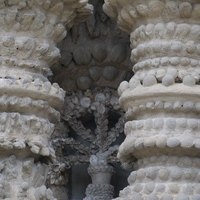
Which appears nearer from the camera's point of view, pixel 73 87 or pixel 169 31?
pixel 169 31

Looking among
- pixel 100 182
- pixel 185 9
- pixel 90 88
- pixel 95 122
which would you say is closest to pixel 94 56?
pixel 90 88

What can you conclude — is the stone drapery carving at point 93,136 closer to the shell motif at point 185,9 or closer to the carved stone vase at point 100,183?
the carved stone vase at point 100,183

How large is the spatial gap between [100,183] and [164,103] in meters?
0.54

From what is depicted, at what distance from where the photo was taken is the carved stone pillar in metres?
2.98

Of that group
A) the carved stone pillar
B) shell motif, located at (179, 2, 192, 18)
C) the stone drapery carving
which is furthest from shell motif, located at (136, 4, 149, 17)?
the stone drapery carving

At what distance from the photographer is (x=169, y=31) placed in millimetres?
3080

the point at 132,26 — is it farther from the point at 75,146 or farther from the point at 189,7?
the point at 75,146

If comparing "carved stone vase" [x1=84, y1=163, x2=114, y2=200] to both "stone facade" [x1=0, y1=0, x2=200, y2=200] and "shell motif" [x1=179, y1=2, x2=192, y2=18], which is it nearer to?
"stone facade" [x1=0, y1=0, x2=200, y2=200]

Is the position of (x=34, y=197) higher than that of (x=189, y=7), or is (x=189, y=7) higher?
(x=189, y=7)

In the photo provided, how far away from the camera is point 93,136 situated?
140 inches

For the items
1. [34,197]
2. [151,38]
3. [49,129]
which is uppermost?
[151,38]

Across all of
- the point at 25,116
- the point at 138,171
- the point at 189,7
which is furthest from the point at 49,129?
the point at 189,7

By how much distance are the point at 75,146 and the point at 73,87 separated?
0.71ft

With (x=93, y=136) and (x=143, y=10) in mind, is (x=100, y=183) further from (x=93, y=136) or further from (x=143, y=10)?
(x=143, y=10)
